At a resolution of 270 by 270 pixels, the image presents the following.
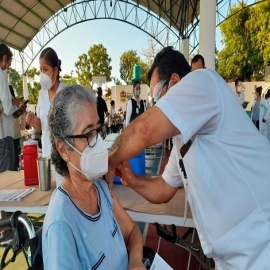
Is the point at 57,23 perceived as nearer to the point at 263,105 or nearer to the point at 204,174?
the point at 263,105

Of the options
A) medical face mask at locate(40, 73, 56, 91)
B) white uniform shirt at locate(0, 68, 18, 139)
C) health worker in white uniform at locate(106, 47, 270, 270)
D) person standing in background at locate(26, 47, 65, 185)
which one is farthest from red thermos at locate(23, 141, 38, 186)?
white uniform shirt at locate(0, 68, 18, 139)

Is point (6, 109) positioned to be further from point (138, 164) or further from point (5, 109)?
point (138, 164)

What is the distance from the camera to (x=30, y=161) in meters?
1.96

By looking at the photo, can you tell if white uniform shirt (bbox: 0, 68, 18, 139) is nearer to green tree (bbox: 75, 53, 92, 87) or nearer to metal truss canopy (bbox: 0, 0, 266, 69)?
metal truss canopy (bbox: 0, 0, 266, 69)

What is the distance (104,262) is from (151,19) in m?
18.4

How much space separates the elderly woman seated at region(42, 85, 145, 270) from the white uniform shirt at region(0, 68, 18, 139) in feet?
6.72

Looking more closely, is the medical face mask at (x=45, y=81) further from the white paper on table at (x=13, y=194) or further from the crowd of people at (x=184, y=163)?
the crowd of people at (x=184, y=163)

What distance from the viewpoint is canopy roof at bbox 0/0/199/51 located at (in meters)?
13.3

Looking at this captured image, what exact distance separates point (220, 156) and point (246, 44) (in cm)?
2472

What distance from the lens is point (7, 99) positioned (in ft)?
9.65

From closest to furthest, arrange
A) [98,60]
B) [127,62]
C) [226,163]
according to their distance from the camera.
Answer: [226,163], [98,60], [127,62]

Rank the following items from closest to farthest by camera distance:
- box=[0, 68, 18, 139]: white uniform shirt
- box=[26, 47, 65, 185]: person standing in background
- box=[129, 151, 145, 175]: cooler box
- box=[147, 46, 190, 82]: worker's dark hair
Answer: box=[147, 46, 190, 82]: worker's dark hair
box=[129, 151, 145, 175]: cooler box
box=[26, 47, 65, 185]: person standing in background
box=[0, 68, 18, 139]: white uniform shirt

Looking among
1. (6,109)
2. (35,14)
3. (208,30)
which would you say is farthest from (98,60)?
(6,109)

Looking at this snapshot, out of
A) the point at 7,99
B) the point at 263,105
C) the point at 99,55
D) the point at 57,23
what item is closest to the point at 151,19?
the point at 57,23
